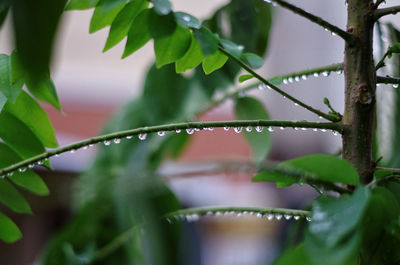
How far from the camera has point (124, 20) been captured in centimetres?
36

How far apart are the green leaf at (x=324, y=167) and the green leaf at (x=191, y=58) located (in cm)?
12

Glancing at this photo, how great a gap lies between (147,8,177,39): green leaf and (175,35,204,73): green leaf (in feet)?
0.14

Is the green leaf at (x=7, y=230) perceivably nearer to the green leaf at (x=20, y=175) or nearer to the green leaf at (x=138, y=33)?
the green leaf at (x=20, y=175)

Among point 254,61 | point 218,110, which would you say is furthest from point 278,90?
point 218,110

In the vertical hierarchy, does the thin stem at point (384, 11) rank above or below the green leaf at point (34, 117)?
above

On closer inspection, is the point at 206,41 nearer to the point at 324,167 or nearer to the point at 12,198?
the point at 324,167

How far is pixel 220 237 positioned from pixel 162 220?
8.93 feet

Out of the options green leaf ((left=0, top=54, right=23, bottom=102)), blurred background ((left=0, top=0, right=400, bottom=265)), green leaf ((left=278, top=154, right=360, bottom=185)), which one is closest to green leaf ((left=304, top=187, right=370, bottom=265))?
green leaf ((left=278, top=154, right=360, bottom=185))

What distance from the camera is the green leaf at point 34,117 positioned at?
1.34ft

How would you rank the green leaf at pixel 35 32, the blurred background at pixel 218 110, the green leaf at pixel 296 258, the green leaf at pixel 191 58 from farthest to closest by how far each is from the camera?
the blurred background at pixel 218 110 < the green leaf at pixel 191 58 < the green leaf at pixel 296 258 < the green leaf at pixel 35 32

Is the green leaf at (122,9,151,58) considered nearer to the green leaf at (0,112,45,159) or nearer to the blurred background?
the green leaf at (0,112,45,159)

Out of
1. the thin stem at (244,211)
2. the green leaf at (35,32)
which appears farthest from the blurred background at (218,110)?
the green leaf at (35,32)

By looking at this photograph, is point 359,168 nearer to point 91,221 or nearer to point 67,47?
point 91,221

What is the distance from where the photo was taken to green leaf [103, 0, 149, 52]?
14.0 inches
